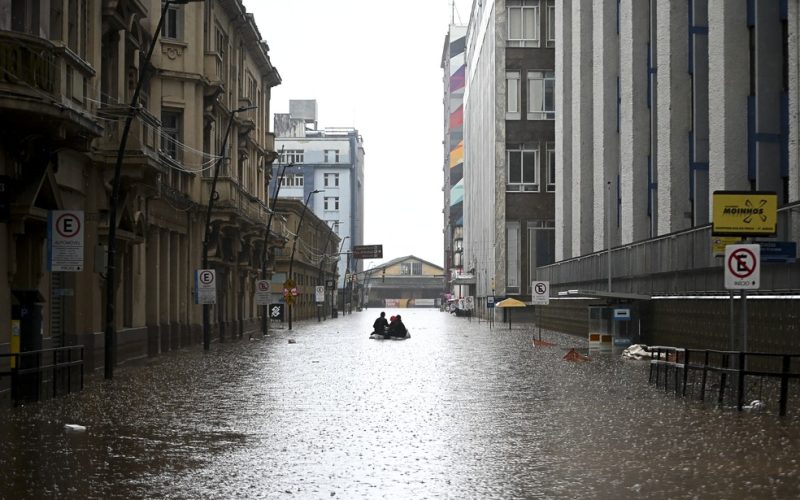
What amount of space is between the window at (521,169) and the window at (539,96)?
113 inches

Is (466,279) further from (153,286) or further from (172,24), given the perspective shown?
(153,286)

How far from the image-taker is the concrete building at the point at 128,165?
72.8ft

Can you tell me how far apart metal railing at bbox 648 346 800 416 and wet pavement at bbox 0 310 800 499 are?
0.56 meters

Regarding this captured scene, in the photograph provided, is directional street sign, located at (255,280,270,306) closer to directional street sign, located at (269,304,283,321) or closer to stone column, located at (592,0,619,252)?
stone column, located at (592,0,619,252)

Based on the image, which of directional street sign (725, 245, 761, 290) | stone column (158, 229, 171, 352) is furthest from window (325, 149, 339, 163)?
directional street sign (725, 245, 761, 290)

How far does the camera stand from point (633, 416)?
17.2m

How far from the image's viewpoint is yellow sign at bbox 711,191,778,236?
19.0 meters

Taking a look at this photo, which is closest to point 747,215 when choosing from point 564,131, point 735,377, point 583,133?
point 735,377

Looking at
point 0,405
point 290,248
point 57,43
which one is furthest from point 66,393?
point 290,248

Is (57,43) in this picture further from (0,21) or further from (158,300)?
(158,300)

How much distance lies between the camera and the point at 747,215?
19109mm

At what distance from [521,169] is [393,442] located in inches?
3061

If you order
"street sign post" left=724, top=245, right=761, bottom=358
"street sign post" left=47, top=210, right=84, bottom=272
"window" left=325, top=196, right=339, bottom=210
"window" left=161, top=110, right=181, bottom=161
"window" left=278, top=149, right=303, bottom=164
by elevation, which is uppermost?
"window" left=278, top=149, right=303, bottom=164

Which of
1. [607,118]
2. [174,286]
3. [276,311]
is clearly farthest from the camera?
[276,311]
